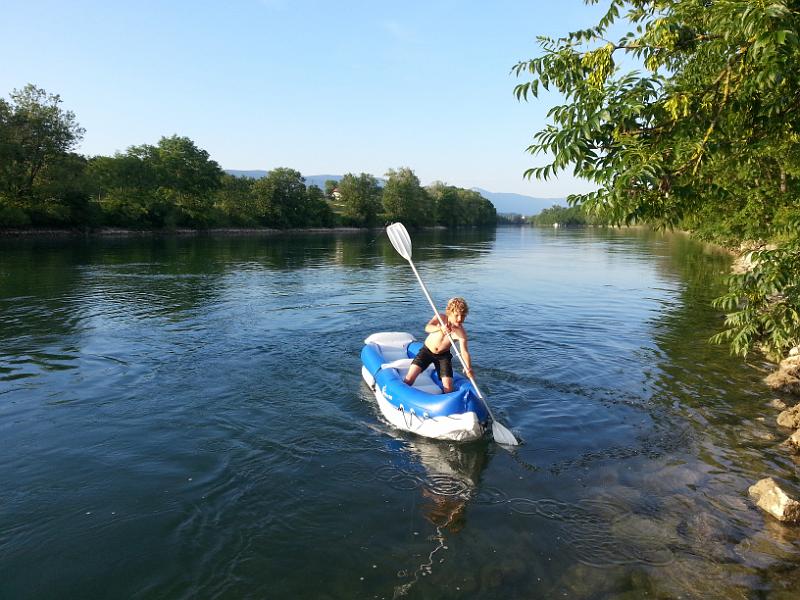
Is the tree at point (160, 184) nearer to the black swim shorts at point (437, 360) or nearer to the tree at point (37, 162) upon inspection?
the tree at point (37, 162)

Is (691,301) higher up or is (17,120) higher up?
(17,120)

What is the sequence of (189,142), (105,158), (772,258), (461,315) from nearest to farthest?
(772,258), (461,315), (105,158), (189,142)

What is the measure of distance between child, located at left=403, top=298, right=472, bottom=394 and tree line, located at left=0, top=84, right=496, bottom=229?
53.7 meters

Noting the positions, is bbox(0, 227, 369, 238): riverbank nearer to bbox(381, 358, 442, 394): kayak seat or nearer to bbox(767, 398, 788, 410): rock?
bbox(381, 358, 442, 394): kayak seat

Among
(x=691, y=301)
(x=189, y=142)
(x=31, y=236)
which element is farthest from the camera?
(x=189, y=142)

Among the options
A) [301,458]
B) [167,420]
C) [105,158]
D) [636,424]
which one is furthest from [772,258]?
[105,158]

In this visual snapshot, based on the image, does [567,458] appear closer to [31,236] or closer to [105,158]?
[31,236]

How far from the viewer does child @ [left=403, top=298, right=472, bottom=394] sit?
27.4 ft

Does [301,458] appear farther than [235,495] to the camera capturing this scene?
Yes

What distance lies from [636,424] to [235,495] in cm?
675

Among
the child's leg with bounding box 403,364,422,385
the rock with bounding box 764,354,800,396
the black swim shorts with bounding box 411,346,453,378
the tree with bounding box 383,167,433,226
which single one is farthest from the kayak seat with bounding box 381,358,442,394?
the tree with bounding box 383,167,433,226

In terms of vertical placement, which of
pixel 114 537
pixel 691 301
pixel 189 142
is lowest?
pixel 114 537

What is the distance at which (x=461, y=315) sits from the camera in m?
8.34

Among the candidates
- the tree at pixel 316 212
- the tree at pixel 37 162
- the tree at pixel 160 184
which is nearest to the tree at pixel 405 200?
the tree at pixel 316 212
